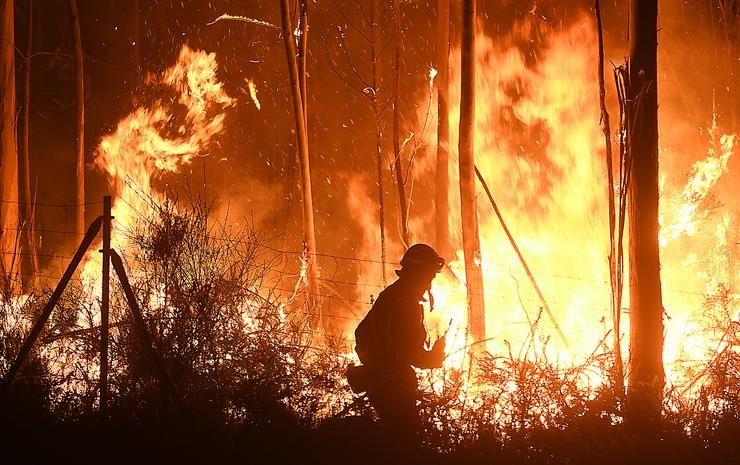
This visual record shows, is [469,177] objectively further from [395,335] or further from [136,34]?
[136,34]

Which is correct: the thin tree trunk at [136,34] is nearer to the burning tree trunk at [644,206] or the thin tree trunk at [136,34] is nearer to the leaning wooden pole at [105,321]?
the leaning wooden pole at [105,321]

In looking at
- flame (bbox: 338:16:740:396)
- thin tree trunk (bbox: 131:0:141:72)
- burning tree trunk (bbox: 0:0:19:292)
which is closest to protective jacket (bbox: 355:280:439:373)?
flame (bbox: 338:16:740:396)

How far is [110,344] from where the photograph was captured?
838 cm

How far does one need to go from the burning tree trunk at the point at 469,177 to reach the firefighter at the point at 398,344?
468 cm

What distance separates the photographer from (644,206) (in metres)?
7.79

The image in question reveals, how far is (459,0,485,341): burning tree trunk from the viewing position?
11484 millimetres

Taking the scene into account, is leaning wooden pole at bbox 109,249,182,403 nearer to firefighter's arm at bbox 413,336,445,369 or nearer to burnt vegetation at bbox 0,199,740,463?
burnt vegetation at bbox 0,199,740,463

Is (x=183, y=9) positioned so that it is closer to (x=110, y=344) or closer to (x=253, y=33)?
(x=253, y=33)

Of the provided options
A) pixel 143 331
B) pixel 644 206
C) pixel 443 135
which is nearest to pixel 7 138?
pixel 443 135

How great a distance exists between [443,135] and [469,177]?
3101mm

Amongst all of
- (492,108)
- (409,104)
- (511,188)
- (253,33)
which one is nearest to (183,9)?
(253,33)

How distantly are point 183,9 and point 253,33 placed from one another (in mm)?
2863

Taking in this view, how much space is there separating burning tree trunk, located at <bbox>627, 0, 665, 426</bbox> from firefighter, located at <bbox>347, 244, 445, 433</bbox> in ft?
7.57

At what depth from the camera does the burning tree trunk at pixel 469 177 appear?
452 inches
